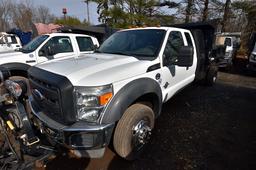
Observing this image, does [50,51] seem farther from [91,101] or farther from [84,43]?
[91,101]

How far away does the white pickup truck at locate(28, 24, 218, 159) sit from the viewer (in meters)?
2.07

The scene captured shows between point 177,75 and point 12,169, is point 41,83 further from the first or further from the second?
point 177,75

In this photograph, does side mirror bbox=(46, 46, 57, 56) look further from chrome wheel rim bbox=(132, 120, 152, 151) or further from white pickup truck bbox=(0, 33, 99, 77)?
chrome wheel rim bbox=(132, 120, 152, 151)

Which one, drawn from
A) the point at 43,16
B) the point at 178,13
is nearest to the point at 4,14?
the point at 43,16

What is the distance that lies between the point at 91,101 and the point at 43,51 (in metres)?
4.09

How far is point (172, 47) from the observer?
3.48 metres

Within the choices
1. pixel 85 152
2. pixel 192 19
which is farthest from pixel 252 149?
pixel 192 19

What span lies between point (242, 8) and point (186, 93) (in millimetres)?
15199

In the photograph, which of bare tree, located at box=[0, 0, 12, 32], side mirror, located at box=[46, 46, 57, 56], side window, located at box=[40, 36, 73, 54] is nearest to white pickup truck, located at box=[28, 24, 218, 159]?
side mirror, located at box=[46, 46, 57, 56]

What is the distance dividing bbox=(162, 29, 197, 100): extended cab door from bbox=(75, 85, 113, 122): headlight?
1388 mm

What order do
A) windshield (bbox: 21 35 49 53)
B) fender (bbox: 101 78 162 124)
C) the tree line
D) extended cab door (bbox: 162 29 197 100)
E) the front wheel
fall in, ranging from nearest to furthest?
1. fender (bbox: 101 78 162 124)
2. the front wheel
3. extended cab door (bbox: 162 29 197 100)
4. windshield (bbox: 21 35 49 53)
5. the tree line

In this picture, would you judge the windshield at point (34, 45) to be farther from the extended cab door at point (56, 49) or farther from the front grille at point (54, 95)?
the front grille at point (54, 95)

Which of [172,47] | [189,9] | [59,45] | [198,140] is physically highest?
[189,9]

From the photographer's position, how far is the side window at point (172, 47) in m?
3.24
